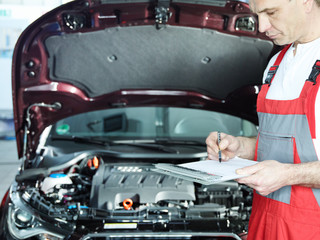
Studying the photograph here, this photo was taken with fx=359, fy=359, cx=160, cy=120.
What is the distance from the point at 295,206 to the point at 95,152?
1.22 meters

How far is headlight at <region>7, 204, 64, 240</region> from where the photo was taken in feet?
4.88

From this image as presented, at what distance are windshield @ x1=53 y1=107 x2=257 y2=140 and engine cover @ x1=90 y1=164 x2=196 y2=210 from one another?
17.3 inches

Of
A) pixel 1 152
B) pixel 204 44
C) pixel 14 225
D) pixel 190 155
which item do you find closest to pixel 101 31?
pixel 204 44

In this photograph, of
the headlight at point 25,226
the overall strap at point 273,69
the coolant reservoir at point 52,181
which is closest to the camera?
the overall strap at point 273,69

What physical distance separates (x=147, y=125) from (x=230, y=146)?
3.30ft

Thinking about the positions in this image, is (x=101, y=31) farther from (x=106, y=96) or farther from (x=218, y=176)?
(x=218, y=176)

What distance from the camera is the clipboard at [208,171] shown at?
101 centimetres

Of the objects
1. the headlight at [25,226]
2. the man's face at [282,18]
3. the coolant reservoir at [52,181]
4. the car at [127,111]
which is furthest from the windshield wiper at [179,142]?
the man's face at [282,18]

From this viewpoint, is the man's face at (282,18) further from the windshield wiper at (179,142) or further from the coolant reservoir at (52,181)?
the coolant reservoir at (52,181)

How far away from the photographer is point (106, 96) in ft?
6.58

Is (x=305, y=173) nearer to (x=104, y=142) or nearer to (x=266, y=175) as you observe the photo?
(x=266, y=175)

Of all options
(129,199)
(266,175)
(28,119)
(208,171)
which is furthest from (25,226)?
(266,175)

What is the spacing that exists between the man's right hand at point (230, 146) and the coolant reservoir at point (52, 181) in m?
0.87

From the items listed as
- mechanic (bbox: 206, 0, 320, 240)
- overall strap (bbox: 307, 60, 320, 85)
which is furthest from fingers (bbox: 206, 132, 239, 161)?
overall strap (bbox: 307, 60, 320, 85)
